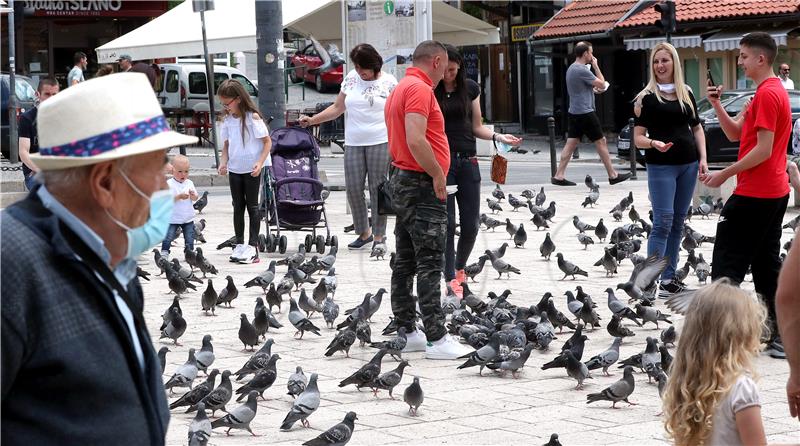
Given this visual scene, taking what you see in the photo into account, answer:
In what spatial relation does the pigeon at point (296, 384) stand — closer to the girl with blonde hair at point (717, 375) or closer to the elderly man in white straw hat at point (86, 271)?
the girl with blonde hair at point (717, 375)

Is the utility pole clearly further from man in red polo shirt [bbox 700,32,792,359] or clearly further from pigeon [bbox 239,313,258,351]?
man in red polo shirt [bbox 700,32,792,359]

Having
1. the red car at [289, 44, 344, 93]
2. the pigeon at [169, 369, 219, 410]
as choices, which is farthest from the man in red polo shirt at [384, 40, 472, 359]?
the red car at [289, 44, 344, 93]

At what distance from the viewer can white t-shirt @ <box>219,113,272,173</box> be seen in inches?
475

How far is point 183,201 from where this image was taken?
1188cm

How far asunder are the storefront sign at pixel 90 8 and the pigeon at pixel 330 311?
32.5 meters

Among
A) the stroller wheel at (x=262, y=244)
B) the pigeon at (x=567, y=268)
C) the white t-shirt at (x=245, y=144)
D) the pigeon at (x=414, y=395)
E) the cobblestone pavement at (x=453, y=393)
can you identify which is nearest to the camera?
the cobblestone pavement at (x=453, y=393)

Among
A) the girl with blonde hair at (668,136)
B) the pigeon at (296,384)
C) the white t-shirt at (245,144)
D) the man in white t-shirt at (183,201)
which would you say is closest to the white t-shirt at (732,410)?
the pigeon at (296,384)

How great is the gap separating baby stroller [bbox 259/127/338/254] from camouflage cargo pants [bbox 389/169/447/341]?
5112mm

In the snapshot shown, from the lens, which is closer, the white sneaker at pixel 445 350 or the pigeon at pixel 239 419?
the pigeon at pixel 239 419

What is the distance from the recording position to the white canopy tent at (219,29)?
21328 mm

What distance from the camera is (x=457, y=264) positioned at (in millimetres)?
10000

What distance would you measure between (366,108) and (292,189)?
1.51m

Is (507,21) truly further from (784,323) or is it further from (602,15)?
(784,323)

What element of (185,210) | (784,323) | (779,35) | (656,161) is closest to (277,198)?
(185,210)
